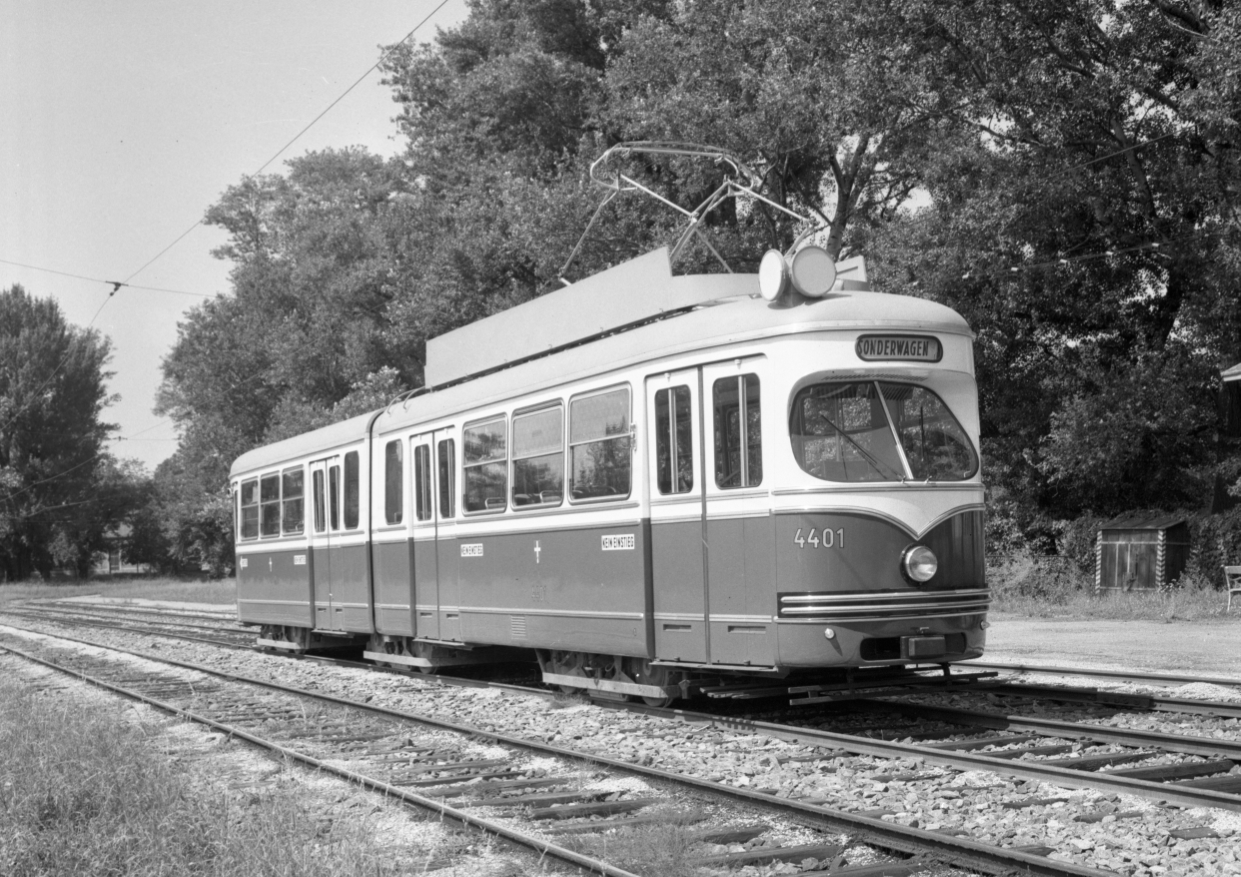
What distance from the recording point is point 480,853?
650 centimetres

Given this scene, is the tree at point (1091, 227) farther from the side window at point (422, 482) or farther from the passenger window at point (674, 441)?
the passenger window at point (674, 441)

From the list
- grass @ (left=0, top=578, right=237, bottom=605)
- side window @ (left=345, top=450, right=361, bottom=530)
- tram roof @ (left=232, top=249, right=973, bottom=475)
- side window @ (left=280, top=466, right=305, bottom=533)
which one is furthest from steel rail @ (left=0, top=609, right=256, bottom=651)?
tram roof @ (left=232, top=249, right=973, bottom=475)

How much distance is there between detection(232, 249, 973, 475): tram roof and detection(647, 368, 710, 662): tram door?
0.35m

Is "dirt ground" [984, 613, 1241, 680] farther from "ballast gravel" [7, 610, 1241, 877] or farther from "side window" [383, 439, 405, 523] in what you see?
"side window" [383, 439, 405, 523]

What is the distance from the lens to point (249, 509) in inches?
816

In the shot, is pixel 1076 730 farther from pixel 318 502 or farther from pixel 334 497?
pixel 318 502

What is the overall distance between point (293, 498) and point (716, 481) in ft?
33.9

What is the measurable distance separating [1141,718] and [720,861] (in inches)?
190

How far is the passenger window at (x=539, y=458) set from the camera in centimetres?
1169

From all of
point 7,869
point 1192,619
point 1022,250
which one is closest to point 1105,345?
point 1022,250

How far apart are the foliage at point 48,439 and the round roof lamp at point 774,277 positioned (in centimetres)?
6250

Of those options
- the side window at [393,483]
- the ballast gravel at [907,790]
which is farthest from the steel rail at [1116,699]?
the side window at [393,483]

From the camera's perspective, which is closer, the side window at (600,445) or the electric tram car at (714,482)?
the electric tram car at (714,482)

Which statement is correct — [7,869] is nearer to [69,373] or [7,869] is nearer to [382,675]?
[382,675]
